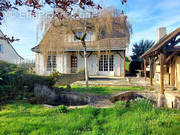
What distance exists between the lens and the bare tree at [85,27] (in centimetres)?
627

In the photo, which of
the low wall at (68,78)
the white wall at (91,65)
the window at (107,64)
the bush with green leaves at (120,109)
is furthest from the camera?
the window at (107,64)

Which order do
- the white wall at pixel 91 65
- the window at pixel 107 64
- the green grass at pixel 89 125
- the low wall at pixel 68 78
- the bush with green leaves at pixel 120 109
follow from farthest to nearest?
the window at pixel 107 64, the white wall at pixel 91 65, the low wall at pixel 68 78, the bush with green leaves at pixel 120 109, the green grass at pixel 89 125

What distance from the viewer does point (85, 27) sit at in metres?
6.98

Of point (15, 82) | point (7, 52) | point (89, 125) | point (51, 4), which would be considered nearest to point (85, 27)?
point (15, 82)

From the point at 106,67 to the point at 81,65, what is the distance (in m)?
3.06

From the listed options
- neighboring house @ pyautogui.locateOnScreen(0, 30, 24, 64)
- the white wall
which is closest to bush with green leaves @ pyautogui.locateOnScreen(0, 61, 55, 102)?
the white wall

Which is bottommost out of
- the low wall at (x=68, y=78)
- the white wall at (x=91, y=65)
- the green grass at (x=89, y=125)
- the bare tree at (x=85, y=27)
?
the green grass at (x=89, y=125)

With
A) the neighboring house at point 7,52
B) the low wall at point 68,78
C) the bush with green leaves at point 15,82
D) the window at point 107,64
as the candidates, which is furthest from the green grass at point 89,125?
the neighboring house at point 7,52

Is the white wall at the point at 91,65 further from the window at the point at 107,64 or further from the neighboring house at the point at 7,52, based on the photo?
the neighboring house at the point at 7,52

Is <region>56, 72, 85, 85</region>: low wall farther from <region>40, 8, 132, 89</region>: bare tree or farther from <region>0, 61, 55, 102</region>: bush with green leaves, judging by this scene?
<region>0, 61, 55, 102</region>: bush with green leaves

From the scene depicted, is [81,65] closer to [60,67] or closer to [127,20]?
[60,67]

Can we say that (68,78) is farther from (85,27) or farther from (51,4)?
(51,4)

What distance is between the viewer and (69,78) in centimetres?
1123

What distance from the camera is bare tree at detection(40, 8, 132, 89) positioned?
6266 millimetres
